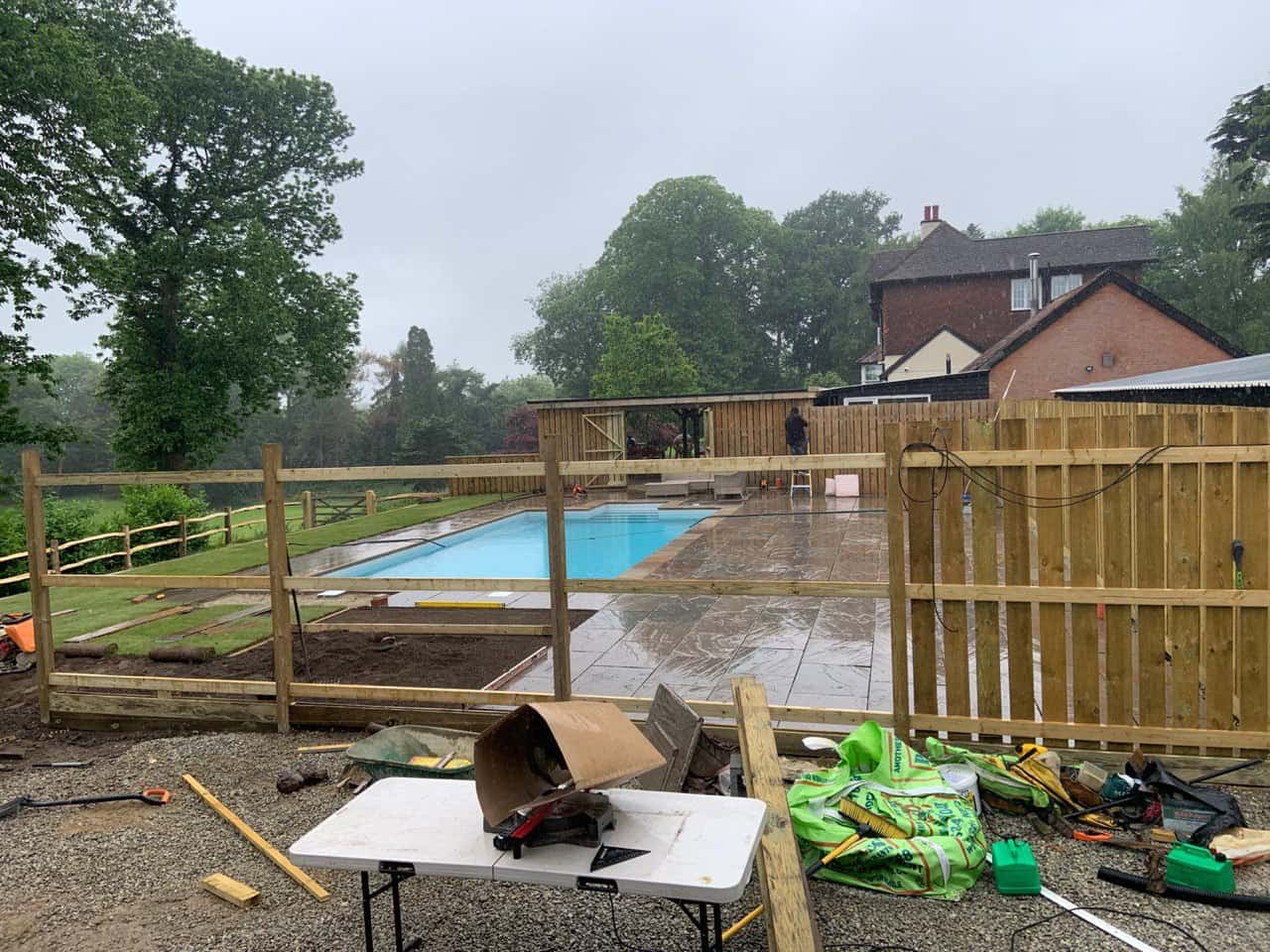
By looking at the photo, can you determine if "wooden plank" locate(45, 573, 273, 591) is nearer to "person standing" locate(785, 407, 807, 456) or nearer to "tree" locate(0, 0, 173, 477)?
"tree" locate(0, 0, 173, 477)

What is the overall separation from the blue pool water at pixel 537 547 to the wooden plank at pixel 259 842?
826cm

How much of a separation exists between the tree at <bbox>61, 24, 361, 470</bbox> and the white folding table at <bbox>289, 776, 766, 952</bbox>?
23971mm

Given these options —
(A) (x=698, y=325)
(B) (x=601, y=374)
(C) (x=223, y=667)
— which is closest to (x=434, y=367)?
(B) (x=601, y=374)

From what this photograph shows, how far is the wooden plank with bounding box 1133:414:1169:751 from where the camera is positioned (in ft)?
12.9

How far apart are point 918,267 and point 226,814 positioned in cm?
3948

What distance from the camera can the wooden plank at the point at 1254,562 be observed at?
3834 millimetres

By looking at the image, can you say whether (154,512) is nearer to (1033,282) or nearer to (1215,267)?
(1033,282)

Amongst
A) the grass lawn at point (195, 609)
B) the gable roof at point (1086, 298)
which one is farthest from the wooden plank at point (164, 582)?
the gable roof at point (1086, 298)

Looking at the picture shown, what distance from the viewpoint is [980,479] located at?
13.5ft

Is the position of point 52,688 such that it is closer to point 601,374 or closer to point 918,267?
point 601,374

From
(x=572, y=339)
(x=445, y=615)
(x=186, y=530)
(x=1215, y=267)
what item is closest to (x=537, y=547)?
(x=186, y=530)

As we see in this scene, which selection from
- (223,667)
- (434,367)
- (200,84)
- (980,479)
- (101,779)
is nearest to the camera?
(980,479)

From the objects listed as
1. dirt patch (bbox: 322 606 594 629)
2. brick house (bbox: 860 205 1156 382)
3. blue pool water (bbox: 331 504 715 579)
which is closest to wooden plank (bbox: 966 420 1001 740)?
dirt patch (bbox: 322 606 594 629)

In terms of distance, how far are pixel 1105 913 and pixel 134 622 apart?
9.53 m
